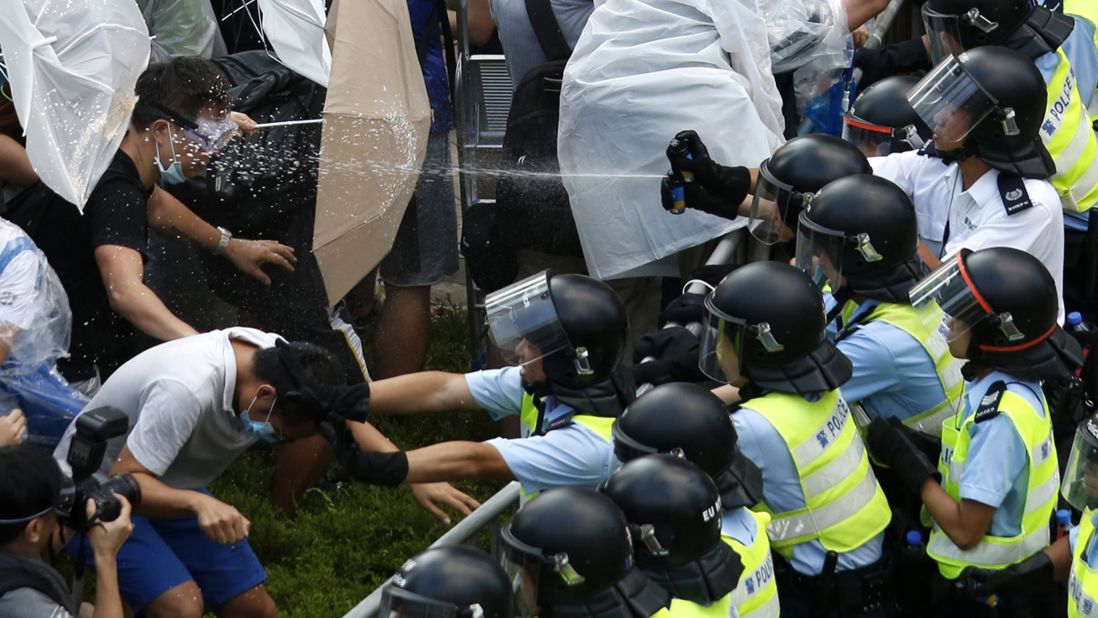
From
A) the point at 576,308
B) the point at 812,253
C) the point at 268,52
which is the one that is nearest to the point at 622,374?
the point at 576,308

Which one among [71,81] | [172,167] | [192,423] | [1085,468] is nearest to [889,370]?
[1085,468]

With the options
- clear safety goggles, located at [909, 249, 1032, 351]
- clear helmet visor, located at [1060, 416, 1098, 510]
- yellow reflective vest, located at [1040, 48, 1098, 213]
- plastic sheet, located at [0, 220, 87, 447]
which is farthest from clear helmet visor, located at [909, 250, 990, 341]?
plastic sheet, located at [0, 220, 87, 447]

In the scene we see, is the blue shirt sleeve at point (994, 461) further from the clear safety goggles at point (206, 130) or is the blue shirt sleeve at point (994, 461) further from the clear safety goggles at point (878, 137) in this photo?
the clear safety goggles at point (206, 130)

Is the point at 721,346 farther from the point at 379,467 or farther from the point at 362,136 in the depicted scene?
the point at 362,136

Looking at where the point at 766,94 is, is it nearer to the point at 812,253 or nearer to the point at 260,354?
the point at 812,253

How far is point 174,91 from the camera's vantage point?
5738mm

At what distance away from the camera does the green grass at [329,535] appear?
6023mm

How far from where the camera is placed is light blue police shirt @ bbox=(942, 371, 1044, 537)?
4613mm

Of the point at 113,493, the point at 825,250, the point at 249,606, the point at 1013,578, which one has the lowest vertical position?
the point at 249,606

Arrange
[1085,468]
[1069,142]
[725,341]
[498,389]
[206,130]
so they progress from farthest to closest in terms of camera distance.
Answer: [1069,142] → [206,130] → [498,389] → [725,341] → [1085,468]

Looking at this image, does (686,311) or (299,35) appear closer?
(686,311)

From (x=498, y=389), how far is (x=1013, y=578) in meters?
1.58

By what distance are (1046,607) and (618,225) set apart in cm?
226

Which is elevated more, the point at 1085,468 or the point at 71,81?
the point at 71,81
